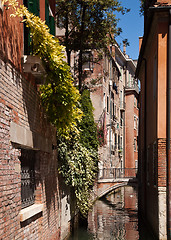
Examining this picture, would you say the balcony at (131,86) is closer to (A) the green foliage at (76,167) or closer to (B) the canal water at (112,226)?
(B) the canal water at (112,226)

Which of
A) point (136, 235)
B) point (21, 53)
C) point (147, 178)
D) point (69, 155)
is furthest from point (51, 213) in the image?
point (147, 178)

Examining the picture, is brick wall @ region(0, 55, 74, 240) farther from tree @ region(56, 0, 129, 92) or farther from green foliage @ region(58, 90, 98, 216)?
tree @ region(56, 0, 129, 92)

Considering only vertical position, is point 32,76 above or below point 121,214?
above

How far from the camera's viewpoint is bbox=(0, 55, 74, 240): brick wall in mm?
6965

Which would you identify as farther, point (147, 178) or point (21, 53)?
point (147, 178)

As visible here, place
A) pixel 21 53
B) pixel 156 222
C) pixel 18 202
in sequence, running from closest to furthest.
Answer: pixel 18 202 < pixel 21 53 < pixel 156 222

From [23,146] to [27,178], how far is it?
3.61 ft

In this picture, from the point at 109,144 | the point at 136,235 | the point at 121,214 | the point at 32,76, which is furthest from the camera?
the point at 109,144

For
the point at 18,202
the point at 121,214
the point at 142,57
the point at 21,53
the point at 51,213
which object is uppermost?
the point at 142,57

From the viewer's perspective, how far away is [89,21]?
20.0m

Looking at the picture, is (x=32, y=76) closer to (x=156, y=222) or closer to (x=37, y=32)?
(x=37, y=32)

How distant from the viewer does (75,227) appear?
1694 centimetres

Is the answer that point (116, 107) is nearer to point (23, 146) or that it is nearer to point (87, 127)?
point (87, 127)

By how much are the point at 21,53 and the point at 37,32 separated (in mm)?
585
